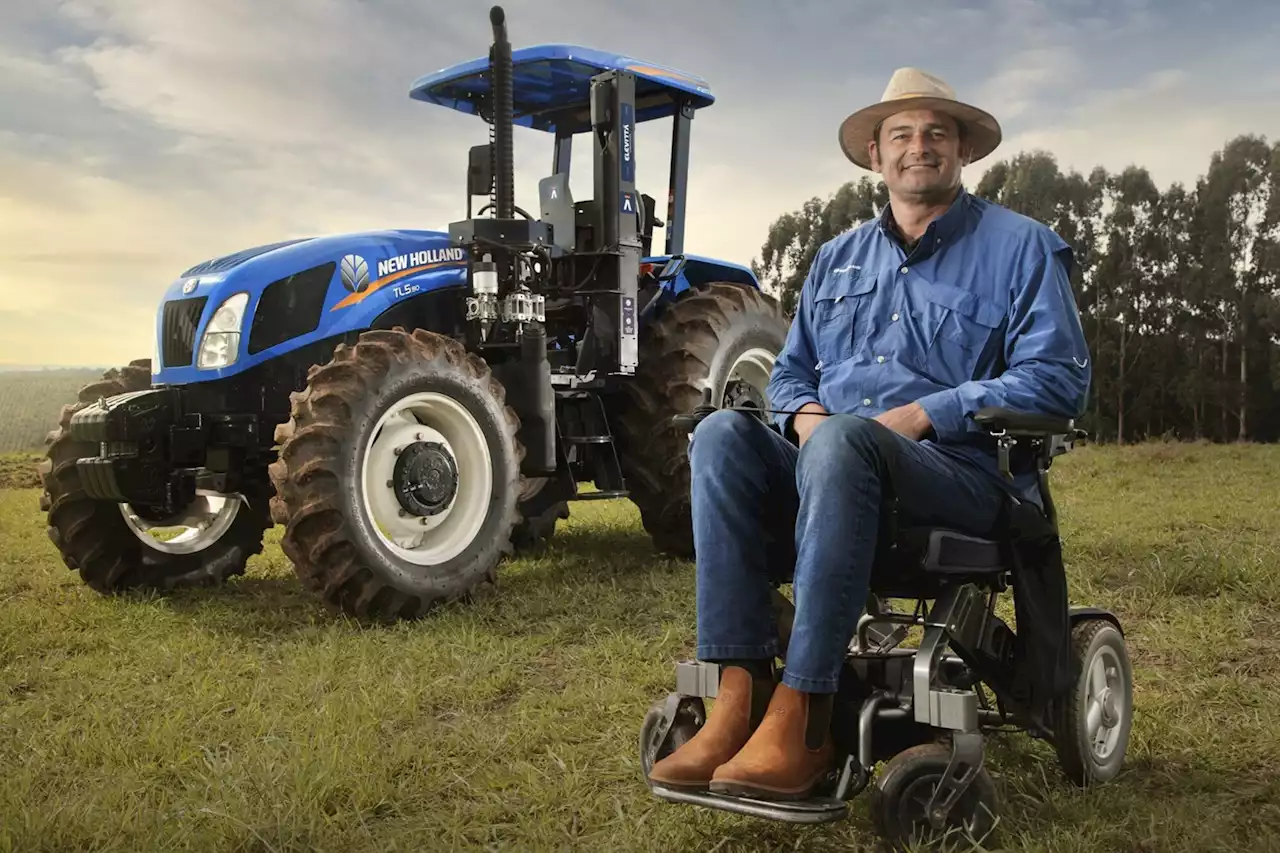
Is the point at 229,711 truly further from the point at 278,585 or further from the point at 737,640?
the point at 278,585

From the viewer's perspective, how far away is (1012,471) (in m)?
2.40

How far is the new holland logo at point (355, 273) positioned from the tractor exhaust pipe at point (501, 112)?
604mm

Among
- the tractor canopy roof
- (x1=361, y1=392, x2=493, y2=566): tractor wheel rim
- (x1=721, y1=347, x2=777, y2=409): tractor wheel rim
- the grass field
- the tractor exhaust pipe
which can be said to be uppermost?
the tractor canopy roof

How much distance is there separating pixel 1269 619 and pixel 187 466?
4.00m

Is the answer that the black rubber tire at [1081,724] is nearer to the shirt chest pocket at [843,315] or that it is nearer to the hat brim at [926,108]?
the shirt chest pocket at [843,315]

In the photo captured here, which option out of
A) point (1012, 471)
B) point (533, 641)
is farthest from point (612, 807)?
point (533, 641)

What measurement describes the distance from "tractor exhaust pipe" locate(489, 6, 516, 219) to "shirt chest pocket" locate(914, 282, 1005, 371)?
2.74 meters

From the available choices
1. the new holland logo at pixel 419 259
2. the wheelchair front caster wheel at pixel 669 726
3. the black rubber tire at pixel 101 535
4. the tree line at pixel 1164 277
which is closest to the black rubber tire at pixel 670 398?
the new holland logo at pixel 419 259

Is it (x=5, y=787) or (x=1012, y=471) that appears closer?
(x=1012, y=471)

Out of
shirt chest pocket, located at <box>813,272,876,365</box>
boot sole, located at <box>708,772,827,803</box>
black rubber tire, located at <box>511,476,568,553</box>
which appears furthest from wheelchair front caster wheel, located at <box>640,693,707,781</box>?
black rubber tire, located at <box>511,476,568,553</box>

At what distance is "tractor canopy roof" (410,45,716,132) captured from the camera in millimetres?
5516

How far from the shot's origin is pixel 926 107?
2598mm

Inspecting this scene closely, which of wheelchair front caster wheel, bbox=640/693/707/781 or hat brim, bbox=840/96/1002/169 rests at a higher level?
hat brim, bbox=840/96/1002/169

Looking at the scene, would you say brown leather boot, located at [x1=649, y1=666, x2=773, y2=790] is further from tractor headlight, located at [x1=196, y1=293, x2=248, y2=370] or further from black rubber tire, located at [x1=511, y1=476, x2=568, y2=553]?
black rubber tire, located at [x1=511, y1=476, x2=568, y2=553]
